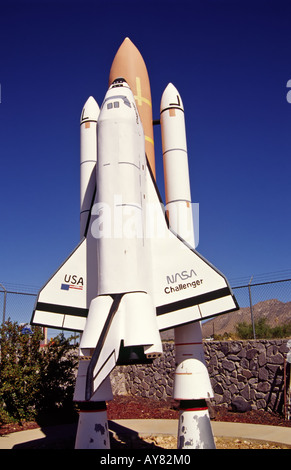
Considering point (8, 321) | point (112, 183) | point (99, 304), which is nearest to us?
point (99, 304)

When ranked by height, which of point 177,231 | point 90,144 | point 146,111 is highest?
point 146,111

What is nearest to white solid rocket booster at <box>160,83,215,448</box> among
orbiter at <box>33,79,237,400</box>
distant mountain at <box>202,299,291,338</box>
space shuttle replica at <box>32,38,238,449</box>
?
space shuttle replica at <box>32,38,238,449</box>

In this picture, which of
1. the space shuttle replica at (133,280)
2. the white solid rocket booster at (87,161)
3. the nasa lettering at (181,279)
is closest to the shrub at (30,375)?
the space shuttle replica at (133,280)

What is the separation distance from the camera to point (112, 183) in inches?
294

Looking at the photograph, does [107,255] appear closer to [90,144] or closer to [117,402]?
[90,144]

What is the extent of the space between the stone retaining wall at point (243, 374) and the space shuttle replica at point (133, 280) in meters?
5.43

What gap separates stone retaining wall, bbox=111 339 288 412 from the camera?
11.8 meters

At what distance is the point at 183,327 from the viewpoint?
777cm

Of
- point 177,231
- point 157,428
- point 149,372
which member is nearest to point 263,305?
point 149,372

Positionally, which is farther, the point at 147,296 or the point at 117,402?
the point at 117,402

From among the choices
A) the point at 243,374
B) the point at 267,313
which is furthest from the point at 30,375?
the point at 267,313

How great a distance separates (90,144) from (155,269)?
367 cm

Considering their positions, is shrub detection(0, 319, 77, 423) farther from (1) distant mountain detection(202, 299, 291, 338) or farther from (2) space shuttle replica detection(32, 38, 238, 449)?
(1) distant mountain detection(202, 299, 291, 338)

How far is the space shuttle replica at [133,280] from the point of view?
266 inches
